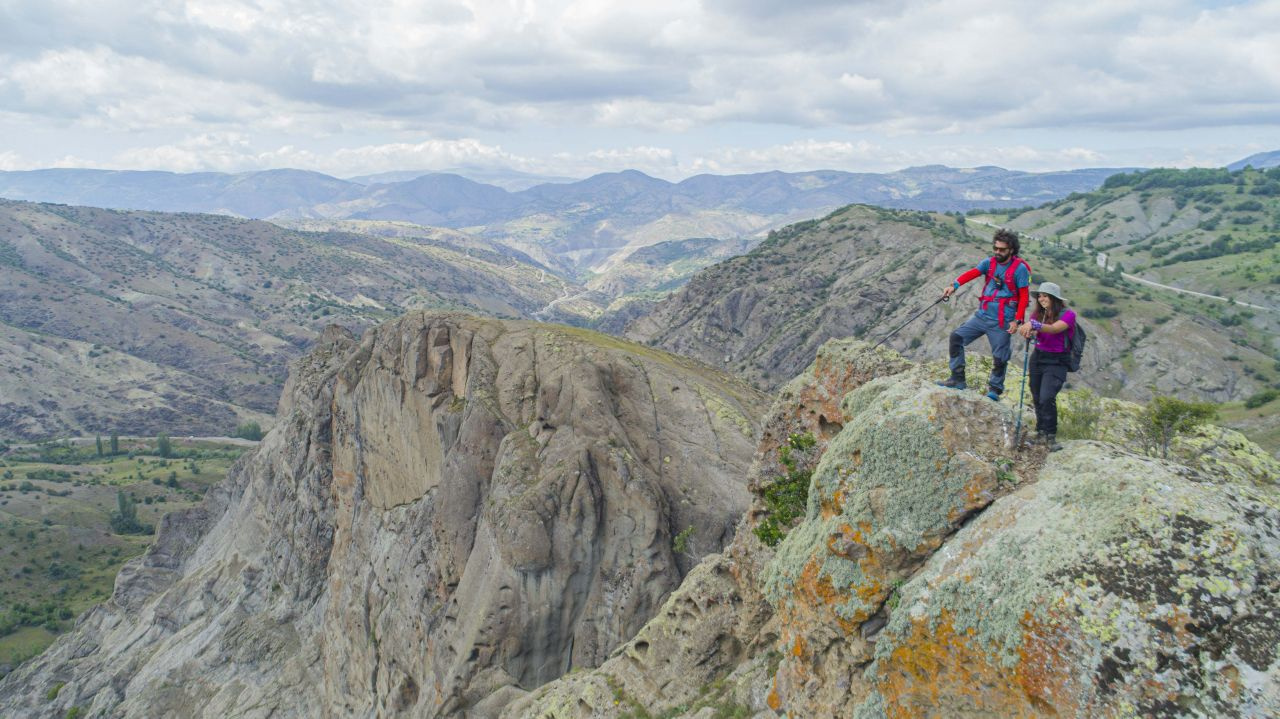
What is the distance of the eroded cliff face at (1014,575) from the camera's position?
8.12 m

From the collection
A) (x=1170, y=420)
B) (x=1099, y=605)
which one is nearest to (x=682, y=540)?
(x=1170, y=420)

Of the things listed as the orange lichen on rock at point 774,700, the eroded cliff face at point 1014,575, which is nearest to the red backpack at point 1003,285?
the eroded cliff face at point 1014,575

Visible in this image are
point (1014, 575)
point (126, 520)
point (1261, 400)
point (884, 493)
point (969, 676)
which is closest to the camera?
point (1014, 575)

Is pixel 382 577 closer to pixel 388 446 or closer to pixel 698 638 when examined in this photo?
pixel 388 446

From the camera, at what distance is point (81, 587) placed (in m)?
120

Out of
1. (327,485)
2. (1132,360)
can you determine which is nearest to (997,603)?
(327,485)

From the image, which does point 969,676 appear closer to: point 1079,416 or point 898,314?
point 1079,416

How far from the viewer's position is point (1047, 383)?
12188 mm

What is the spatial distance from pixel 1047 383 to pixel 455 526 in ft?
102

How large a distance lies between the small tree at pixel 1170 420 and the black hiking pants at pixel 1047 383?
3.20 meters

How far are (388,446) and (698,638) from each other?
30.8 metres

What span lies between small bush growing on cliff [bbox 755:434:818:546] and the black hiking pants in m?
7.25

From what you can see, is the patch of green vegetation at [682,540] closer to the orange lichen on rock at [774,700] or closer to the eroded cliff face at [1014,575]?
the eroded cliff face at [1014,575]

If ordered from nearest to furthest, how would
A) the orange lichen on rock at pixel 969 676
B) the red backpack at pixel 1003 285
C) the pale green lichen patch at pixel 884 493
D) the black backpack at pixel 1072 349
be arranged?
the orange lichen on rock at pixel 969 676 → the pale green lichen patch at pixel 884 493 → the black backpack at pixel 1072 349 → the red backpack at pixel 1003 285
